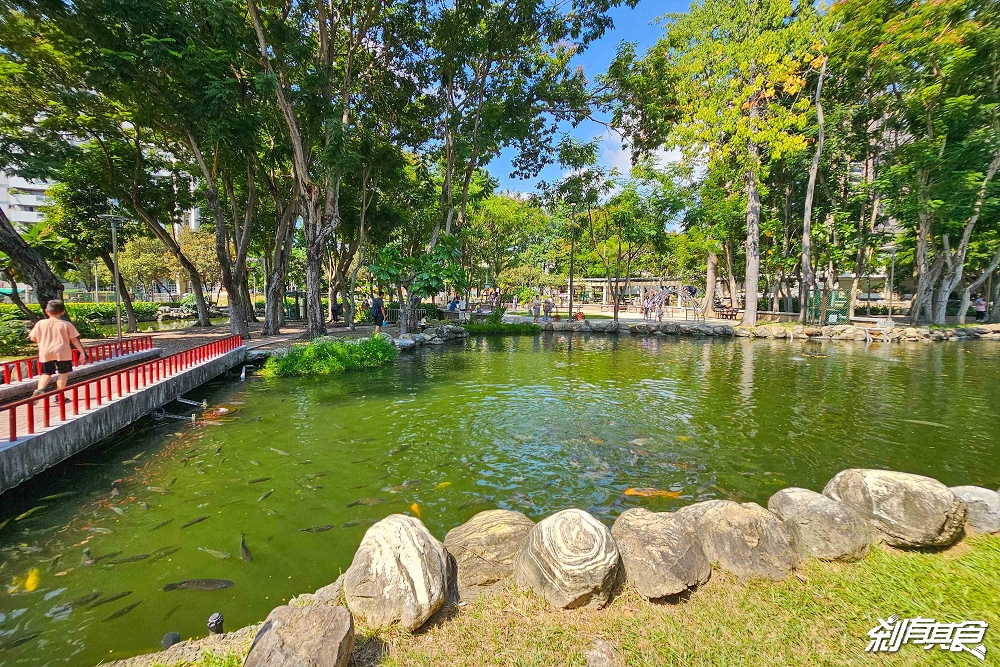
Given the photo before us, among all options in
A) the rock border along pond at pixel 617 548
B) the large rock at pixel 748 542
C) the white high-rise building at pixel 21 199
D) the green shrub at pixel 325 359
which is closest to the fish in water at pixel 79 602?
the rock border along pond at pixel 617 548

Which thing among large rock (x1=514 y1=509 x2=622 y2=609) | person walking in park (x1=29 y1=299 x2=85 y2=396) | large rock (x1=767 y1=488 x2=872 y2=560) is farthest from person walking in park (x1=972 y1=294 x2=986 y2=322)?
person walking in park (x1=29 y1=299 x2=85 y2=396)

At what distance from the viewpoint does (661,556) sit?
3.50 meters

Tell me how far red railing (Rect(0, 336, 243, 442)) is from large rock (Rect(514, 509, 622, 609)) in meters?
5.99

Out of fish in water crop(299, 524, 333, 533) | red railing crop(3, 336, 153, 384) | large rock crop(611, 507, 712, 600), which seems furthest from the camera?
red railing crop(3, 336, 153, 384)

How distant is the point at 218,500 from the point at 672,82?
22872mm

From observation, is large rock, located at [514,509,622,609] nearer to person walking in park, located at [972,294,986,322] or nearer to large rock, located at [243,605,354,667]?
large rock, located at [243,605,354,667]

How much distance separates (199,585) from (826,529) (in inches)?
216

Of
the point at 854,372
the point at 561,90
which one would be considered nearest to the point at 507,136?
the point at 561,90

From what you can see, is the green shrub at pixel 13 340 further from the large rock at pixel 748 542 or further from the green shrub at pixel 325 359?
the large rock at pixel 748 542

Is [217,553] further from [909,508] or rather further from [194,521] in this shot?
[909,508]

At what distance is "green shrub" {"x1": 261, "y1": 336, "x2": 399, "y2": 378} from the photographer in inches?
516

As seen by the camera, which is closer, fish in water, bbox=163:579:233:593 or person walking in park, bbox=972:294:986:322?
fish in water, bbox=163:579:233:593

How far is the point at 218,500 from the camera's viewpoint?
567cm

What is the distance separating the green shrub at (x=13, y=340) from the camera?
1176cm
